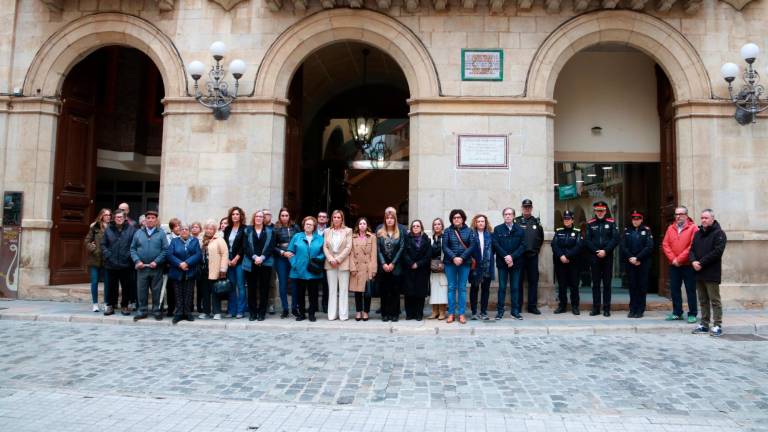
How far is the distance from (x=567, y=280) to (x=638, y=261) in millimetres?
1249

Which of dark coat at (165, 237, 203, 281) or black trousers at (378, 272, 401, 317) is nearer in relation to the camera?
dark coat at (165, 237, 203, 281)

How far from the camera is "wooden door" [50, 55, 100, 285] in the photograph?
1110cm

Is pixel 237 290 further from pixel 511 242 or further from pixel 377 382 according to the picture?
pixel 511 242

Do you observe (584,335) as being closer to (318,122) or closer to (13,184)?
(318,122)

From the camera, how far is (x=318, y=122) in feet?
50.9

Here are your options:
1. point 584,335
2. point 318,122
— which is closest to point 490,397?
point 584,335

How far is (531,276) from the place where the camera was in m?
9.53

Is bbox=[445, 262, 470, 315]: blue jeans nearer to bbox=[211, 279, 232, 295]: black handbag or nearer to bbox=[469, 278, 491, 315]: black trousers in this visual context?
bbox=[469, 278, 491, 315]: black trousers

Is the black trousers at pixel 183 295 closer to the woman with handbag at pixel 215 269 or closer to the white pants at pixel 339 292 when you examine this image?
the woman with handbag at pixel 215 269

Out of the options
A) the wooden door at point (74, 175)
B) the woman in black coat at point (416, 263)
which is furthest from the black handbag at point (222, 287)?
the wooden door at point (74, 175)

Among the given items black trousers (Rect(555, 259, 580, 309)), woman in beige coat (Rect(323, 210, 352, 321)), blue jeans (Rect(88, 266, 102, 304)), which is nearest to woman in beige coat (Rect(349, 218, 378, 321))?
woman in beige coat (Rect(323, 210, 352, 321))

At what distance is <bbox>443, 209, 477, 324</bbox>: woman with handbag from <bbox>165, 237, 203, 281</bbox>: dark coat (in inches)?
163

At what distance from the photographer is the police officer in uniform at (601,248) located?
9289 millimetres

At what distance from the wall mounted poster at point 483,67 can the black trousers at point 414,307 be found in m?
4.46
